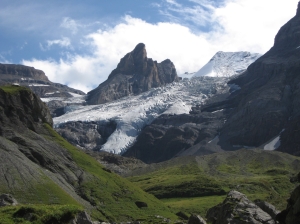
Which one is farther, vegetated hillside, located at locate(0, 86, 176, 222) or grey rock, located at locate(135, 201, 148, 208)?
grey rock, located at locate(135, 201, 148, 208)

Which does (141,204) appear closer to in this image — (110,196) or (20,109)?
(110,196)

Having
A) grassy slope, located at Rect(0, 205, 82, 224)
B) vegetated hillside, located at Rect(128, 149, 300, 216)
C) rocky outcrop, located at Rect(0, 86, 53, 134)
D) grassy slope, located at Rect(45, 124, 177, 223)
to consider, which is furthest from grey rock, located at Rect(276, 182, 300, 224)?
vegetated hillside, located at Rect(128, 149, 300, 216)

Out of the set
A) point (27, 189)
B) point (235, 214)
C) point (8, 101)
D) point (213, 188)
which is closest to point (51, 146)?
point (8, 101)

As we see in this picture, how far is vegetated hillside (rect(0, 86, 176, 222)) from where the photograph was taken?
80.0 meters

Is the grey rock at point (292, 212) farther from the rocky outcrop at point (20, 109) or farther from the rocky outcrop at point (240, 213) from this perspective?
the rocky outcrop at point (20, 109)

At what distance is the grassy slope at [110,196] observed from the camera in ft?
287

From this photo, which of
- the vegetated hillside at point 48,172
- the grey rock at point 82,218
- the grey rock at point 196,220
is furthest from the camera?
the vegetated hillside at point 48,172

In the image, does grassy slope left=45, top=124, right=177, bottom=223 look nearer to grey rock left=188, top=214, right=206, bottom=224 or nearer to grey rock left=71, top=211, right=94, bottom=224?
grey rock left=188, top=214, right=206, bottom=224

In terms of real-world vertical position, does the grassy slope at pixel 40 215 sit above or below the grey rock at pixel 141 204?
above

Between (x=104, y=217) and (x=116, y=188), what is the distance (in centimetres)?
1569

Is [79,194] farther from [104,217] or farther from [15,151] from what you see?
[15,151]

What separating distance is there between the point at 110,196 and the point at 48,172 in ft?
42.7

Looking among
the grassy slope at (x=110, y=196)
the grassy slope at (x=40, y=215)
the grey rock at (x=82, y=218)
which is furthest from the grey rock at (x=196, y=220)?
the grassy slope at (x=110, y=196)

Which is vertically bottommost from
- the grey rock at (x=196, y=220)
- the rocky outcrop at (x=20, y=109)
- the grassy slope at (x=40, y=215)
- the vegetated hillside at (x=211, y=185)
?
the vegetated hillside at (x=211, y=185)
